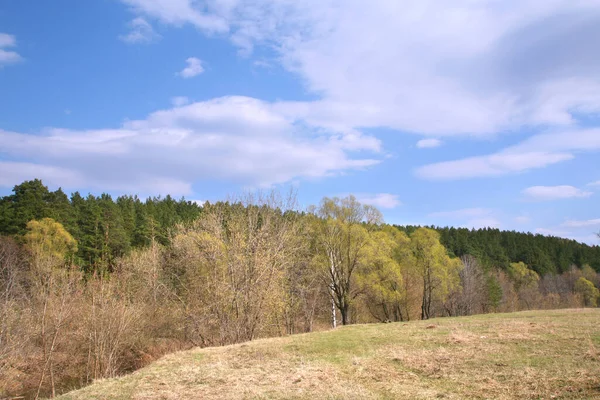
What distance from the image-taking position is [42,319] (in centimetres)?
1675

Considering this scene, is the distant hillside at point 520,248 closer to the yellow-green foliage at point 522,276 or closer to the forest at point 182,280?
the yellow-green foliage at point 522,276

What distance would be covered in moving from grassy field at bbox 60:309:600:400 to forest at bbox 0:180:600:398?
6.42m

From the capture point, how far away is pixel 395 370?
37.6 feet

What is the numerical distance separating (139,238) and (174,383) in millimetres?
51184

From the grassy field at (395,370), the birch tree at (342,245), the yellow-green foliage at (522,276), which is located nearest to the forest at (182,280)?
the birch tree at (342,245)

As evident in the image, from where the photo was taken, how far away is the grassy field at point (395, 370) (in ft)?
29.3

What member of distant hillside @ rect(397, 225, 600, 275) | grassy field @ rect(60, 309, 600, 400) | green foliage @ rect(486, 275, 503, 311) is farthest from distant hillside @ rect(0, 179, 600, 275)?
grassy field @ rect(60, 309, 600, 400)

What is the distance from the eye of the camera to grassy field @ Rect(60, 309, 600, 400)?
893 cm

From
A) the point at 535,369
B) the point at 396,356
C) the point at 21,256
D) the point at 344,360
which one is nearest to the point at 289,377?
the point at 344,360

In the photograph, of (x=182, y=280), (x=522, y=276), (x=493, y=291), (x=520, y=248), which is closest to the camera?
(x=182, y=280)

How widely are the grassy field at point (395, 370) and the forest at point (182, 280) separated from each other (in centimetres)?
642

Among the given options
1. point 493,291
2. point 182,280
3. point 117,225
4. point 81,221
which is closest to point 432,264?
point 182,280

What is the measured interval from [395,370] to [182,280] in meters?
16.9

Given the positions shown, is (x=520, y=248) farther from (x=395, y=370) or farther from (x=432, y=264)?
(x=395, y=370)
